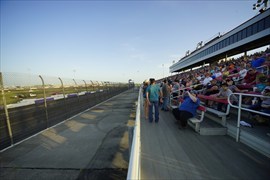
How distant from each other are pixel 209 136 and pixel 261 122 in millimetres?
1367

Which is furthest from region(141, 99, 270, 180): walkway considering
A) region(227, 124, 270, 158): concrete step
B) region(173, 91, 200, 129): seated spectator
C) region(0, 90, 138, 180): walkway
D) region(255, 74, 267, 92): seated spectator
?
region(255, 74, 267, 92): seated spectator

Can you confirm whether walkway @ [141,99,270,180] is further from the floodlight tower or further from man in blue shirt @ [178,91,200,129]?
the floodlight tower

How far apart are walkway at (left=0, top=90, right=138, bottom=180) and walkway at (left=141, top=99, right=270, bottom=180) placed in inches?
44.6

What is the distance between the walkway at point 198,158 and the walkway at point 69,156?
1132 millimetres

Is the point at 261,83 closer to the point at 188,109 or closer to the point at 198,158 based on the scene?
the point at 188,109

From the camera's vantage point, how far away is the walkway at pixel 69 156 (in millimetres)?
3924

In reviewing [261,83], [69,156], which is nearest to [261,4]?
[261,83]

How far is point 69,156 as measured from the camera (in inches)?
190

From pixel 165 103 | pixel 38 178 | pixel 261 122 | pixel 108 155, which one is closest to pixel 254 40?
pixel 165 103

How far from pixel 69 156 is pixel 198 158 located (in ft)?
12.2

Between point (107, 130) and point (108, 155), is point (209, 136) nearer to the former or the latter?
point (108, 155)

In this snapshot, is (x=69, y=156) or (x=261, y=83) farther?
(x=261, y=83)

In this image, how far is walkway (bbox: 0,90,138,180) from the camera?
12.9 ft

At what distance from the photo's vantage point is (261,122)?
4.13m
